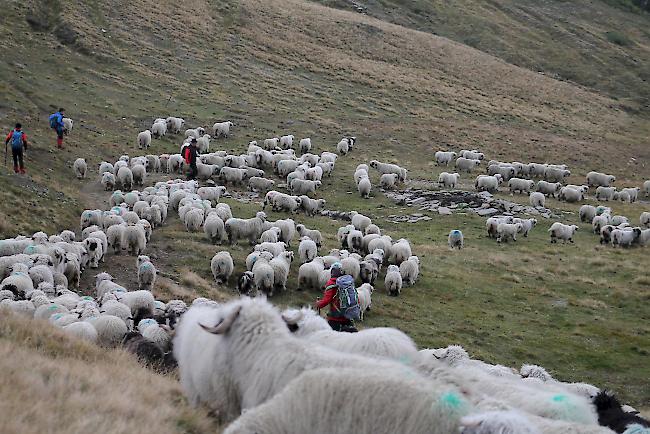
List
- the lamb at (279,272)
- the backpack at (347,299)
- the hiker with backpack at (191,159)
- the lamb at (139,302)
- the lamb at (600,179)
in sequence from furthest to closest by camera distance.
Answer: the lamb at (600,179) → the hiker with backpack at (191,159) → the lamb at (279,272) → the lamb at (139,302) → the backpack at (347,299)

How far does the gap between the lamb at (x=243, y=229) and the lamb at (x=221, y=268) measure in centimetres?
347

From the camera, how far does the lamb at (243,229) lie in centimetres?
2070

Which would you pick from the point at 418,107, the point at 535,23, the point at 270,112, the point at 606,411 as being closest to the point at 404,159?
→ the point at 270,112

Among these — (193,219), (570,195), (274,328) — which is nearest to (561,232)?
(570,195)

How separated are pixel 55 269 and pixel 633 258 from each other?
2015cm

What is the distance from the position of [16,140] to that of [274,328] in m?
19.6

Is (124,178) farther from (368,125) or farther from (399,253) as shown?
(368,125)

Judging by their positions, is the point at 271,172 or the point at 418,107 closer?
the point at 271,172

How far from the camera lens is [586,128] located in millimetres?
60562

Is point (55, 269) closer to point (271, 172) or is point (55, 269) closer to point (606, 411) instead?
point (606, 411)

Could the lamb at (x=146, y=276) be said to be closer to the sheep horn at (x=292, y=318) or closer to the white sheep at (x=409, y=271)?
the white sheep at (x=409, y=271)

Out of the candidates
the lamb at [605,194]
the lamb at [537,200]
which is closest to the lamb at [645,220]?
the lamb at [537,200]

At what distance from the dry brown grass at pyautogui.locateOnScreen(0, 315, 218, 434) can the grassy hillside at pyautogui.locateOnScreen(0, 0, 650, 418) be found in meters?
7.45

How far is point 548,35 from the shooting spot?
9662cm
